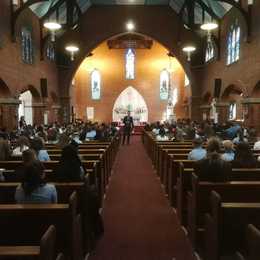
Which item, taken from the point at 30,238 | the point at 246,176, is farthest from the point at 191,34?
the point at 30,238

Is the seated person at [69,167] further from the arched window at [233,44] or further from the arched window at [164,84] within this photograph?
the arched window at [164,84]

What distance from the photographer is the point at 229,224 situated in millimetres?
3725

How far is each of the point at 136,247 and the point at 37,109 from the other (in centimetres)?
1574

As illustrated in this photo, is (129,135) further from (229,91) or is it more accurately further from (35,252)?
(35,252)

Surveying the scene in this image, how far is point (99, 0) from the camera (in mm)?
23047

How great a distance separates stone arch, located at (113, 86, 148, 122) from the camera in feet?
103

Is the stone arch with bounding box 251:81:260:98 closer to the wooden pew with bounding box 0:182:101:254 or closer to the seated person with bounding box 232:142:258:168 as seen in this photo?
the seated person with bounding box 232:142:258:168

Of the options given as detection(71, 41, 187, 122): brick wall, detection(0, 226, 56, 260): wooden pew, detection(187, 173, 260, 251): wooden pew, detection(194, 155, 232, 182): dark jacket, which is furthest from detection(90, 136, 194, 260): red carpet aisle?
detection(71, 41, 187, 122): brick wall

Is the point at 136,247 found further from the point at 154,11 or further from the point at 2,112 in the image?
the point at 154,11

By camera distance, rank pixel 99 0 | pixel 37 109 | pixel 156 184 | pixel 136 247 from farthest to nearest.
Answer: pixel 99 0, pixel 37 109, pixel 156 184, pixel 136 247

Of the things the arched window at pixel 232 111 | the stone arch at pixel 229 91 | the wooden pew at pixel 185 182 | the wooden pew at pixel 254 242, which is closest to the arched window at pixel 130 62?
the arched window at pixel 232 111

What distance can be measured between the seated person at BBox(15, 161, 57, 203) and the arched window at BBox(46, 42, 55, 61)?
18.5m

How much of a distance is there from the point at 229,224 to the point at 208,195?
2.92 feet

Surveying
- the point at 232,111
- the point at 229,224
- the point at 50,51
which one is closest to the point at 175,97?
the point at 232,111
